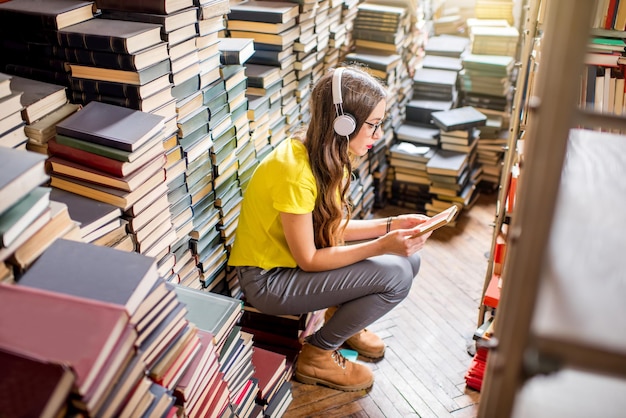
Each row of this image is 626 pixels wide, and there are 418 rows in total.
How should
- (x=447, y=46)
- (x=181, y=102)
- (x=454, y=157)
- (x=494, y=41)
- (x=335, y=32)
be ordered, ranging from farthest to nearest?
(x=447, y=46) → (x=494, y=41) → (x=454, y=157) → (x=335, y=32) → (x=181, y=102)

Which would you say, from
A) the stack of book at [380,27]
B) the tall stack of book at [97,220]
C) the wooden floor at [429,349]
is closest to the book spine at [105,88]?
the tall stack of book at [97,220]

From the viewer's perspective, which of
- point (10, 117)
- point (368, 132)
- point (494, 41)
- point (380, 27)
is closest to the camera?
point (10, 117)

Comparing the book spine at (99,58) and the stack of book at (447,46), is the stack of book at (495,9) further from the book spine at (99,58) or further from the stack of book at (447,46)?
the book spine at (99,58)

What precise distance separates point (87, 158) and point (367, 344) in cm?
129

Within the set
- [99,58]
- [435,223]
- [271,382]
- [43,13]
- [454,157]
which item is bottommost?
[271,382]

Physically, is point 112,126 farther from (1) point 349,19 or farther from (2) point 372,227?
(1) point 349,19

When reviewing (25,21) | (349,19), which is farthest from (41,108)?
(349,19)

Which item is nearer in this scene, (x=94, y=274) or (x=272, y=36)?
(x=94, y=274)

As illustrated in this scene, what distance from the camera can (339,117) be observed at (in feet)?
5.82

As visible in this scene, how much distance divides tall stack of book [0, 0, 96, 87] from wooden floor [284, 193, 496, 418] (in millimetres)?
1368

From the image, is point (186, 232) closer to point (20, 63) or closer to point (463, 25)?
point (20, 63)

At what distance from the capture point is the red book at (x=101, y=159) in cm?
144

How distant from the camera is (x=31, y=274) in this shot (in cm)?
113

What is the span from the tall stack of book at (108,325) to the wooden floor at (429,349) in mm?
874
